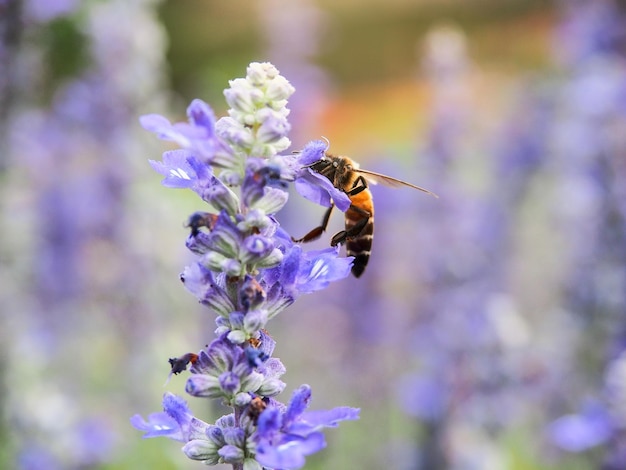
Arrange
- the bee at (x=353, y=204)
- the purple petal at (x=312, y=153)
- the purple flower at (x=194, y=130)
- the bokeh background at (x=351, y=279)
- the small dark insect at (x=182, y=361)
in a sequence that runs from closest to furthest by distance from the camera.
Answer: the purple flower at (x=194, y=130), the small dark insect at (x=182, y=361), the purple petal at (x=312, y=153), the bee at (x=353, y=204), the bokeh background at (x=351, y=279)

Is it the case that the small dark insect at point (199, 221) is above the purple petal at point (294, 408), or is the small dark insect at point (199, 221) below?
above

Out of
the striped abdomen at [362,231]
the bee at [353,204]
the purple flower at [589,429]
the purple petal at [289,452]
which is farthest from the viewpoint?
the purple flower at [589,429]

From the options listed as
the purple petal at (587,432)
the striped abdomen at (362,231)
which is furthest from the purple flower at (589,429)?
the striped abdomen at (362,231)

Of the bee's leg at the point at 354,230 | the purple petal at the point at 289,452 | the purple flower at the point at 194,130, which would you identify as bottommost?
the purple petal at the point at 289,452

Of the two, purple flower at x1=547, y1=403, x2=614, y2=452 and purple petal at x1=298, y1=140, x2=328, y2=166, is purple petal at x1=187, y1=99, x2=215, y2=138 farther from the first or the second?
purple flower at x1=547, y1=403, x2=614, y2=452

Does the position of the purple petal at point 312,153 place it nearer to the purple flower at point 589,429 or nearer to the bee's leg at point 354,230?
the bee's leg at point 354,230

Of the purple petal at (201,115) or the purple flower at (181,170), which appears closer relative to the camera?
the purple petal at (201,115)

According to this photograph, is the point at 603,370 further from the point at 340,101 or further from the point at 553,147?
the point at 340,101
